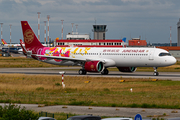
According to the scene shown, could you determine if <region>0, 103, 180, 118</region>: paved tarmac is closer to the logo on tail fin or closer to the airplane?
the airplane

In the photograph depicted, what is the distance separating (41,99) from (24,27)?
3827 centimetres

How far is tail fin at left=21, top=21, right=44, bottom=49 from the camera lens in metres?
64.1

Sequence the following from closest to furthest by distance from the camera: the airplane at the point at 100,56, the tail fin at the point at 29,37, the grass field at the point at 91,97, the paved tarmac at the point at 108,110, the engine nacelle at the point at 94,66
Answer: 1. the paved tarmac at the point at 108,110
2. the grass field at the point at 91,97
3. the airplane at the point at 100,56
4. the engine nacelle at the point at 94,66
5. the tail fin at the point at 29,37

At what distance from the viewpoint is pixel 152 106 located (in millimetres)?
24516

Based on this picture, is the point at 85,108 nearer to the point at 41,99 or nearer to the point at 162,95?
the point at 41,99

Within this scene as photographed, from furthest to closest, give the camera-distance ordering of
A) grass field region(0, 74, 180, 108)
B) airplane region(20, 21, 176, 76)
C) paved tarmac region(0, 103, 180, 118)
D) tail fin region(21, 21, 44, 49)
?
tail fin region(21, 21, 44, 49) < airplane region(20, 21, 176, 76) < grass field region(0, 74, 180, 108) < paved tarmac region(0, 103, 180, 118)

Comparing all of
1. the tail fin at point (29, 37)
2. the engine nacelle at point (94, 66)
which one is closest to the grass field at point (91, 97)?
the engine nacelle at point (94, 66)

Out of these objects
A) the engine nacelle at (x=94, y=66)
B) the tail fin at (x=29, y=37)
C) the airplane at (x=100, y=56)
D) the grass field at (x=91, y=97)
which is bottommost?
the grass field at (x=91, y=97)

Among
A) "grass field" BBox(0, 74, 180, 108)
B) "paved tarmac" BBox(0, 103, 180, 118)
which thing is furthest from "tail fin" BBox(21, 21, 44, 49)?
"paved tarmac" BBox(0, 103, 180, 118)

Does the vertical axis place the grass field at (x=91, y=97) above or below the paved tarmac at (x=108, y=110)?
above

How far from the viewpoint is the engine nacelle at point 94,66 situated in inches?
2080

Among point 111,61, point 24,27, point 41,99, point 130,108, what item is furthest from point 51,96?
point 24,27

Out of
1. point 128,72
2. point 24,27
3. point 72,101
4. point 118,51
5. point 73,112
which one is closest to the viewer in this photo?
point 73,112

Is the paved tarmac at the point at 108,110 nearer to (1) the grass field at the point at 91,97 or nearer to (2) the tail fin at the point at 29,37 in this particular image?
(1) the grass field at the point at 91,97
